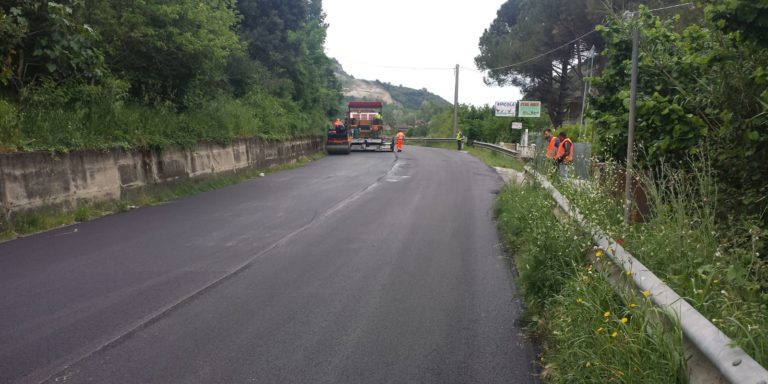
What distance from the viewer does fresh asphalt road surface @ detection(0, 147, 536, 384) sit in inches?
176

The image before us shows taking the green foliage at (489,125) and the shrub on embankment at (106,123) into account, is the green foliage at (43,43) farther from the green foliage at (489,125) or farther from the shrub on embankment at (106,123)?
the green foliage at (489,125)

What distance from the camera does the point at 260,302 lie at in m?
6.04

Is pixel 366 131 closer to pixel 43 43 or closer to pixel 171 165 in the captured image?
pixel 171 165

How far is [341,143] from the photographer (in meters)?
35.5

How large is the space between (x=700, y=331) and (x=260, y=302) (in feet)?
13.3

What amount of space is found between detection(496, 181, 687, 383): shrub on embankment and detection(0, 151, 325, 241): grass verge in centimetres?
760

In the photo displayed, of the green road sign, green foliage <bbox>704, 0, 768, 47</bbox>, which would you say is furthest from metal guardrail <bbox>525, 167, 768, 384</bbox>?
the green road sign

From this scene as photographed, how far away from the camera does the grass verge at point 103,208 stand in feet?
31.2

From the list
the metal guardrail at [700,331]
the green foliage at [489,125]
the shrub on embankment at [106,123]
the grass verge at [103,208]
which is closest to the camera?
the metal guardrail at [700,331]

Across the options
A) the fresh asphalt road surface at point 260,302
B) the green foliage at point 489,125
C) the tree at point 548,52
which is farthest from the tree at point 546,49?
the fresh asphalt road surface at point 260,302

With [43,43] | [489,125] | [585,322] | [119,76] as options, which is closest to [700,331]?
[585,322]

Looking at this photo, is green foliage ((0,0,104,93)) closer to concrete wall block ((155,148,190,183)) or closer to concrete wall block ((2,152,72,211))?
concrete wall block ((2,152,72,211))

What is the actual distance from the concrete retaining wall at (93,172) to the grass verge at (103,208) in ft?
0.44

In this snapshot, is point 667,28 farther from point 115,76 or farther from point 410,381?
point 115,76
